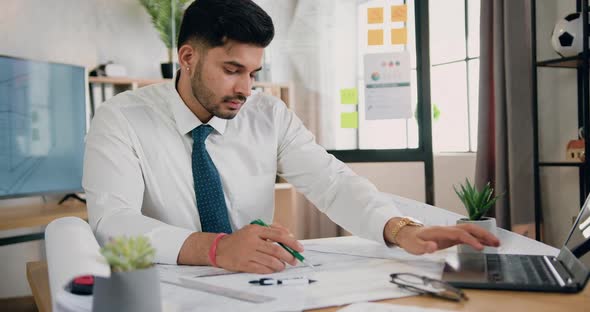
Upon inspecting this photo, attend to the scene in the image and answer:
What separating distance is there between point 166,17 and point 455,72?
1940 millimetres

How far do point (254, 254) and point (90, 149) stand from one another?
0.57m

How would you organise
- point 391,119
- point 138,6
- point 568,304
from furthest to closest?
1. point 138,6
2. point 391,119
3. point 568,304

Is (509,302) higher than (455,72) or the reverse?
the reverse

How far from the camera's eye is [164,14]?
11.8 feet

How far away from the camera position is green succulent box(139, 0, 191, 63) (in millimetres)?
3586

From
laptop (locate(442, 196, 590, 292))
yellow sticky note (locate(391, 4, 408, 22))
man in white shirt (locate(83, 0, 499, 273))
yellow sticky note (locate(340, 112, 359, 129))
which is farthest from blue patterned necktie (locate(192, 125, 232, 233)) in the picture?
yellow sticky note (locate(391, 4, 408, 22))

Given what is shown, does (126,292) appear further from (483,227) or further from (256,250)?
(483,227)

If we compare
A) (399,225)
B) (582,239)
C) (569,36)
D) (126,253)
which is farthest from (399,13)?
(126,253)

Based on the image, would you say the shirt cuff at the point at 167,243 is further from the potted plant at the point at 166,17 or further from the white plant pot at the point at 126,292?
the potted plant at the point at 166,17

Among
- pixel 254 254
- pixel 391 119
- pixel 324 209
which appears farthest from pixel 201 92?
pixel 391 119

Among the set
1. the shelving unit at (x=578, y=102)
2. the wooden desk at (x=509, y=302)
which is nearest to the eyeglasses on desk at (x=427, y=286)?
the wooden desk at (x=509, y=302)

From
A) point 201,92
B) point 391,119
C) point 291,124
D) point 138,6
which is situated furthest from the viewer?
point 138,6

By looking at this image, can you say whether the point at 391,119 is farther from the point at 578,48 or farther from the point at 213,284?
the point at 213,284

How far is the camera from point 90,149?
1323 mm
